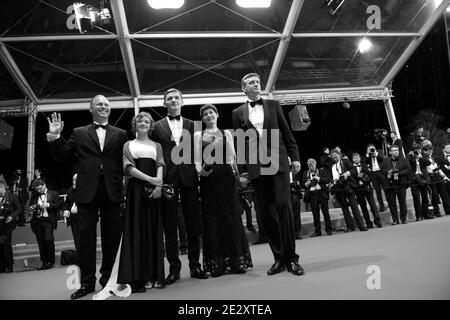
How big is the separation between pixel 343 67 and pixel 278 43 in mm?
2337

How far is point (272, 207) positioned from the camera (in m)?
3.36

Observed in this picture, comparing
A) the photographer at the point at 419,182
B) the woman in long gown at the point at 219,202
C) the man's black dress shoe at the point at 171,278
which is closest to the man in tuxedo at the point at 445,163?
the photographer at the point at 419,182

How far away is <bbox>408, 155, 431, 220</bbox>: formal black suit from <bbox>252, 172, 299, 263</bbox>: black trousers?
5450mm

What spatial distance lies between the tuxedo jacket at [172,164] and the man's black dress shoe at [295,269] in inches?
44.3

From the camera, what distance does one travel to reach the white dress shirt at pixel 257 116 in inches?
137

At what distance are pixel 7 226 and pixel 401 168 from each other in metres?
7.46

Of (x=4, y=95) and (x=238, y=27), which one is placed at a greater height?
(x=238, y=27)

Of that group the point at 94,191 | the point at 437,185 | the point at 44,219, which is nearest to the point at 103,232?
the point at 94,191

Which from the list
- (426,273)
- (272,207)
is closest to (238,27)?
(272,207)

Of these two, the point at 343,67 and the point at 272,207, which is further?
the point at 343,67
